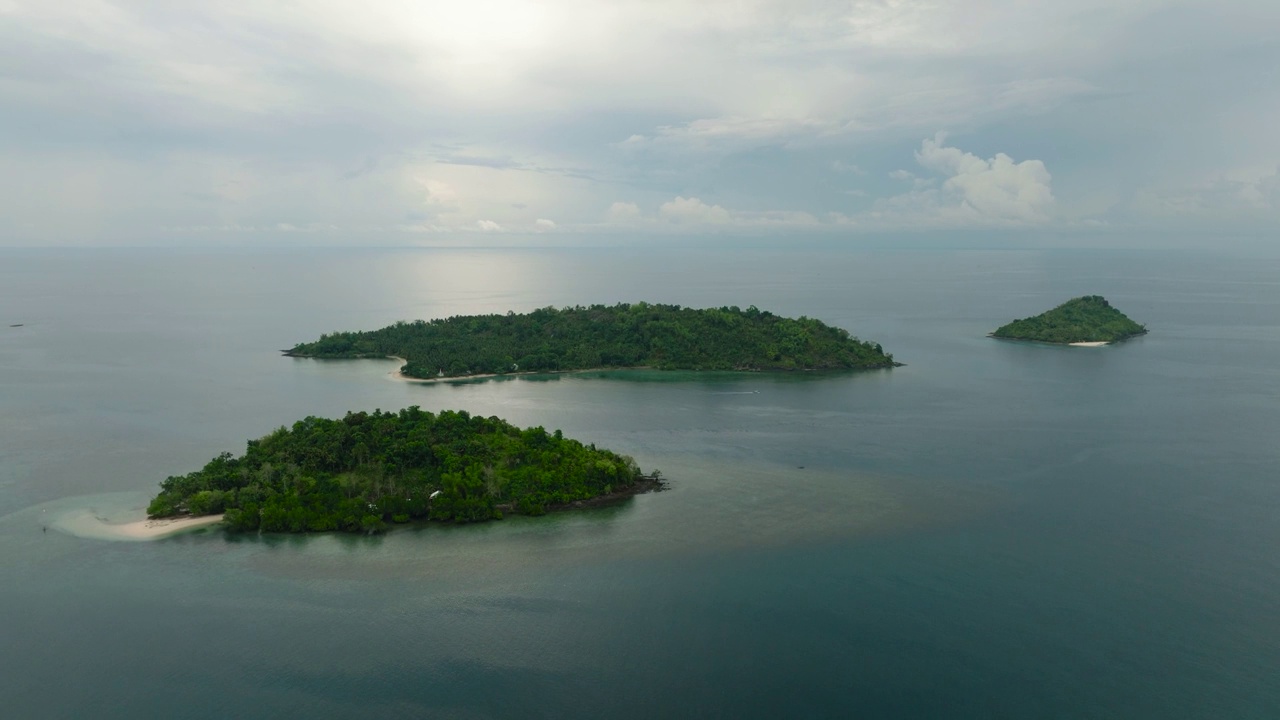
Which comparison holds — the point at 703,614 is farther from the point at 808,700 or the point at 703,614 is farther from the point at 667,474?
the point at 667,474

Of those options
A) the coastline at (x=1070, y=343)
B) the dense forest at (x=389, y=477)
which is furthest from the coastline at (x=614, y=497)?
the coastline at (x=1070, y=343)

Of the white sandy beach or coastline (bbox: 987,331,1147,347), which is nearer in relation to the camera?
the white sandy beach

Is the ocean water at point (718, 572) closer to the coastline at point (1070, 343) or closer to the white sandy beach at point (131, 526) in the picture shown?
the white sandy beach at point (131, 526)

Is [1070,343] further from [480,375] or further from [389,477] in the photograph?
[389,477]

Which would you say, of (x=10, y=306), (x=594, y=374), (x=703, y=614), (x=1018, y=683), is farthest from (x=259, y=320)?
(x=1018, y=683)

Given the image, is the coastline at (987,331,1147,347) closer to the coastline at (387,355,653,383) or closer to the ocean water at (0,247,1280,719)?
the ocean water at (0,247,1280,719)

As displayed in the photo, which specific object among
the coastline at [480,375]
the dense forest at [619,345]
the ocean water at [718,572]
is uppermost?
the dense forest at [619,345]

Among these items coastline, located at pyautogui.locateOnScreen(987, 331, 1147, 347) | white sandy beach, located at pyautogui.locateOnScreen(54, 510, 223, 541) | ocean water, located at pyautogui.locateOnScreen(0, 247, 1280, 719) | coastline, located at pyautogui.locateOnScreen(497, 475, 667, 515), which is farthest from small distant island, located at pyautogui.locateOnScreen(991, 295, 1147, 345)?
white sandy beach, located at pyautogui.locateOnScreen(54, 510, 223, 541)
